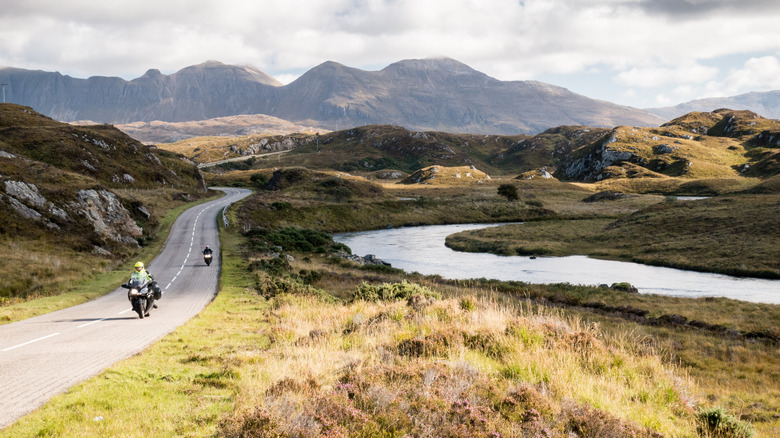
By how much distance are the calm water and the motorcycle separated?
26933mm

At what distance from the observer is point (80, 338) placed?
1448 centimetres

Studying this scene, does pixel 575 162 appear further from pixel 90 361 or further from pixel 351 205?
pixel 90 361

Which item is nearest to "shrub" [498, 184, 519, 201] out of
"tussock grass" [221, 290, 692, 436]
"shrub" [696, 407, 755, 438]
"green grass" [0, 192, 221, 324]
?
"green grass" [0, 192, 221, 324]

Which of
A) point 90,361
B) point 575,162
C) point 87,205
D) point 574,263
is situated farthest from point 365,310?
point 575,162

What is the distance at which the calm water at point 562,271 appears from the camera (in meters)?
33.6

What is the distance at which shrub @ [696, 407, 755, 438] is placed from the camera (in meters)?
7.84

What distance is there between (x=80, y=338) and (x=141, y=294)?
11.8 ft

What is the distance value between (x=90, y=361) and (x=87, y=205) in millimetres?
33255

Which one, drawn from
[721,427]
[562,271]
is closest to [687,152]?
[562,271]

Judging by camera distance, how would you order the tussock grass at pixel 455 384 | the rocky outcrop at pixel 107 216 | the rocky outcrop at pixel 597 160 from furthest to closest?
the rocky outcrop at pixel 597 160 → the rocky outcrop at pixel 107 216 → the tussock grass at pixel 455 384

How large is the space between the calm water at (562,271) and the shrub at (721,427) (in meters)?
28.6

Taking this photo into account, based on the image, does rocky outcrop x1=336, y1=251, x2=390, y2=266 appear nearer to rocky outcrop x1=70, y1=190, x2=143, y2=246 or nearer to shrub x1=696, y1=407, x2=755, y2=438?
rocky outcrop x1=70, y1=190, x2=143, y2=246

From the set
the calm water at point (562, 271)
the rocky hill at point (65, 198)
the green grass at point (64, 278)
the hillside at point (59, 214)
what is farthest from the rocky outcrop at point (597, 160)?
the green grass at point (64, 278)

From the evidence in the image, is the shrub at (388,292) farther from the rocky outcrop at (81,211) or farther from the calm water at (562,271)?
the rocky outcrop at (81,211)
